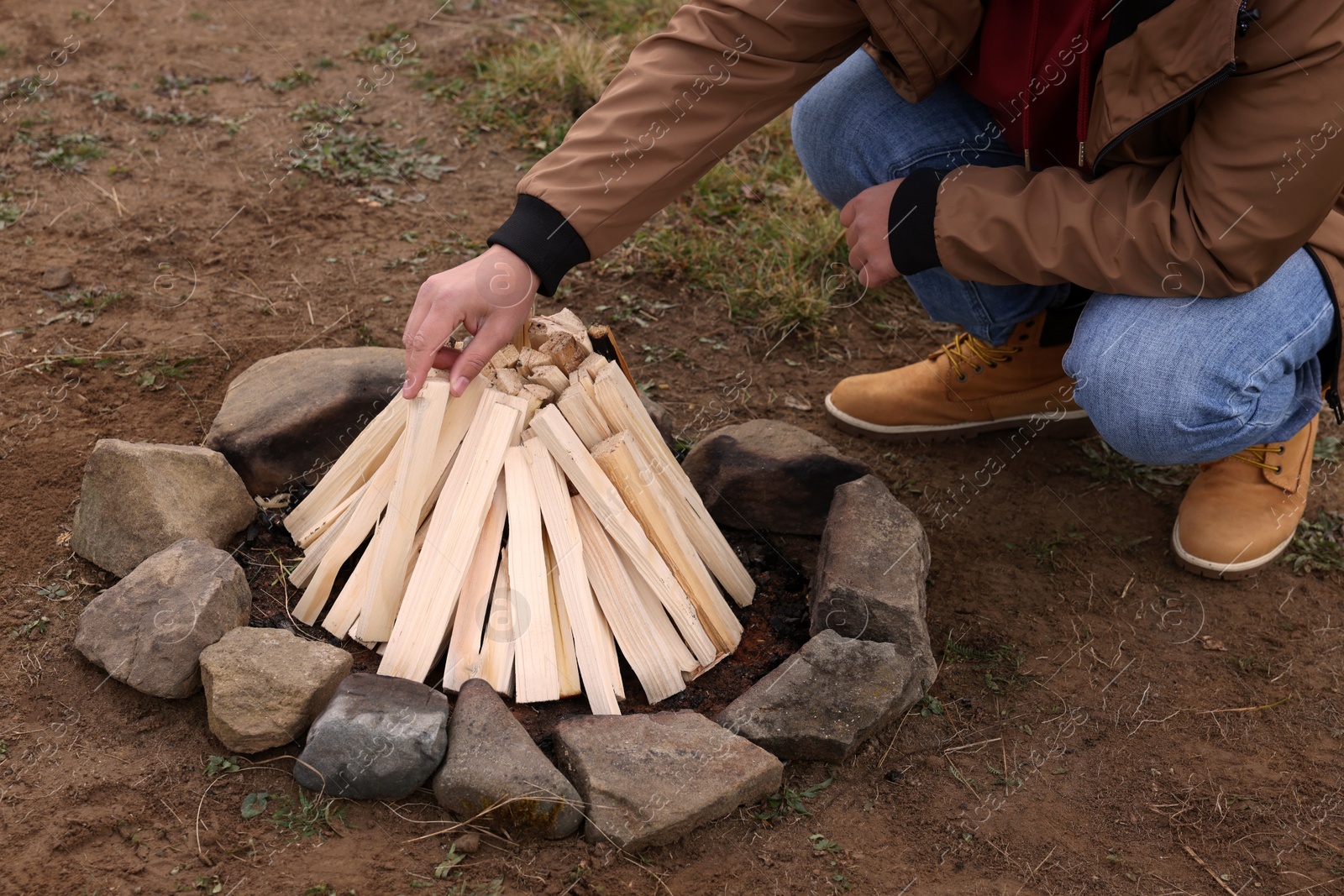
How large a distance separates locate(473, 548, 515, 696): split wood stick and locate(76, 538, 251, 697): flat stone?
0.53 metres

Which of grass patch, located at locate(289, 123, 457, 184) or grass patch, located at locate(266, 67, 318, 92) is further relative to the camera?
grass patch, located at locate(266, 67, 318, 92)

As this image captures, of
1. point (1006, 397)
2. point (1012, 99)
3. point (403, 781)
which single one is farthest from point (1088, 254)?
point (403, 781)

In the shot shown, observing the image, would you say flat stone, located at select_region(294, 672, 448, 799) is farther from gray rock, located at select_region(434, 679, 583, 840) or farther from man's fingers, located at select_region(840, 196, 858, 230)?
man's fingers, located at select_region(840, 196, 858, 230)

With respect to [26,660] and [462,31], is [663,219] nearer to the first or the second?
[462,31]

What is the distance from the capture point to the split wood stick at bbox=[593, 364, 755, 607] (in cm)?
228

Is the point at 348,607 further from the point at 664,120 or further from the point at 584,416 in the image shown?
the point at 664,120

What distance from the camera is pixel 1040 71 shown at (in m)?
2.29

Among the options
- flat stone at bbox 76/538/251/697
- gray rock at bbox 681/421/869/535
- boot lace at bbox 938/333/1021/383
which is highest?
flat stone at bbox 76/538/251/697

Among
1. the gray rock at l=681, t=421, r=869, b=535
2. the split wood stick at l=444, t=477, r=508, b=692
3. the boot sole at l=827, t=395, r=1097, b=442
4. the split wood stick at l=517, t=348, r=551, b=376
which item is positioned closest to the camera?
the split wood stick at l=444, t=477, r=508, b=692

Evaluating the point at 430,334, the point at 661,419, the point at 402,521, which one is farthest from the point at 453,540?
the point at 661,419

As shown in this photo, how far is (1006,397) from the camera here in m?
3.10

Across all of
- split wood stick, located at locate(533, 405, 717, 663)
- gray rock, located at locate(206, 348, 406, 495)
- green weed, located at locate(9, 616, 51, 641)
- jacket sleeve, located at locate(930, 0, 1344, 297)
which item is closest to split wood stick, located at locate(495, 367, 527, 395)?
split wood stick, located at locate(533, 405, 717, 663)

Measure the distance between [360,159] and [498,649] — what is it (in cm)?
270

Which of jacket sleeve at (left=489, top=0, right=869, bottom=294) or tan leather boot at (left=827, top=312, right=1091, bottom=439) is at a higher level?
jacket sleeve at (left=489, top=0, right=869, bottom=294)
